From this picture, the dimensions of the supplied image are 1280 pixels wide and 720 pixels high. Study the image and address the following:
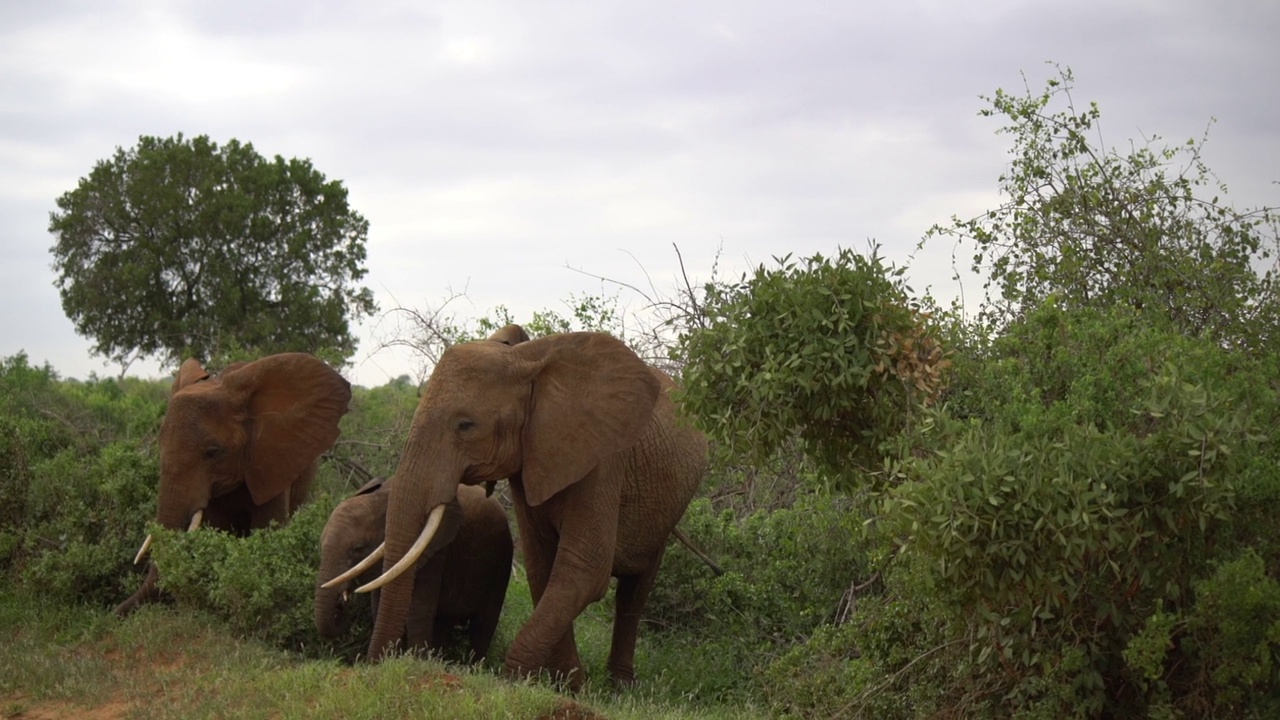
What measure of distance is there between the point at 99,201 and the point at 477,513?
2502 cm

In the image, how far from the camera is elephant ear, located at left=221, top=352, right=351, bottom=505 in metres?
10.3

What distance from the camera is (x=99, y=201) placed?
103 ft

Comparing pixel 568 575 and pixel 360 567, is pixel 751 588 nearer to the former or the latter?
pixel 568 575

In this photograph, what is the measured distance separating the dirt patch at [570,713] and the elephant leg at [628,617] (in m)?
2.69

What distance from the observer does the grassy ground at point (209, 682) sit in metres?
6.86

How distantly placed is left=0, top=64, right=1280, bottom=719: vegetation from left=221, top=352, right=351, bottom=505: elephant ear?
26.7 inches

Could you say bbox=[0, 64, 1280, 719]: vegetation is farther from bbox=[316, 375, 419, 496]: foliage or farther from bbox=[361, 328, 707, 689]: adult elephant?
bbox=[316, 375, 419, 496]: foliage

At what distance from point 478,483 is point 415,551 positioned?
72 cm

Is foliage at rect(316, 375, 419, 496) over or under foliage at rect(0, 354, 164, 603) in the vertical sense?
over

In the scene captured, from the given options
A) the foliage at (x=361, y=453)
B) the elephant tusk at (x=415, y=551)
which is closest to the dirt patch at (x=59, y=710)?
the elephant tusk at (x=415, y=551)

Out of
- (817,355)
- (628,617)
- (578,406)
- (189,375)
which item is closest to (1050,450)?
(817,355)

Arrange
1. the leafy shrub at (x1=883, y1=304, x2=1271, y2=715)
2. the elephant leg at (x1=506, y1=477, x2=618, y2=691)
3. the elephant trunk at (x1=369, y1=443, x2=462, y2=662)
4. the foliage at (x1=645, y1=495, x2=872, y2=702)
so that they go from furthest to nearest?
the foliage at (x1=645, y1=495, x2=872, y2=702), the elephant leg at (x1=506, y1=477, x2=618, y2=691), the elephant trunk at (x1=369, y1=443, x2=462, y2=662), the leafy shrub at (x1=883, y1=304, x2=1271, y2=715)

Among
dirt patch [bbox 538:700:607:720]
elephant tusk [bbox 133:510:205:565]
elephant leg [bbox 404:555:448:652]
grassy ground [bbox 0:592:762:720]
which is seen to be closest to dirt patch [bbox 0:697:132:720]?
grassy ground [bbox 0:592:762:720]

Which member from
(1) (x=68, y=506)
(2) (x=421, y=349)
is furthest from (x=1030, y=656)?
(2) (x=421, y=349)
